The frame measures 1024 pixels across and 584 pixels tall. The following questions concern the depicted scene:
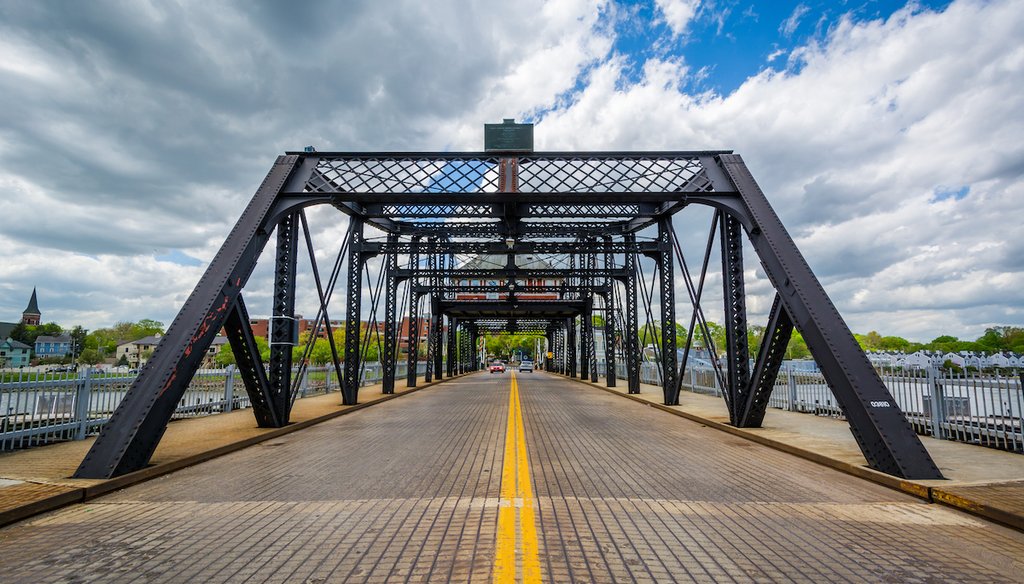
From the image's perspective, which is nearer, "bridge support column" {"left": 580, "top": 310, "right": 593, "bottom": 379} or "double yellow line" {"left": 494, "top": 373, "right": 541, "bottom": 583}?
"double yellow line" {"left": 494, "top": 373, "right": 541, "bottom": 583}

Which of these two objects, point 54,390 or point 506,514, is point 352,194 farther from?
point 506,514

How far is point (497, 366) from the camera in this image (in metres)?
64.1

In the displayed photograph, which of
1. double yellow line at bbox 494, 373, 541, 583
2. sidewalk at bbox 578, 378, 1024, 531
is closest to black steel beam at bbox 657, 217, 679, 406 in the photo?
sidewalk at bbox 578, 378, 1024, 531

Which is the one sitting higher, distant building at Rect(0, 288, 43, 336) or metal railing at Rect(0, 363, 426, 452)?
distant building at Rect(0, 288, 43, 336)

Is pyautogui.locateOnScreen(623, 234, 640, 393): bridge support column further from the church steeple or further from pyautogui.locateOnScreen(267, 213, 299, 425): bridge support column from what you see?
the church steeple

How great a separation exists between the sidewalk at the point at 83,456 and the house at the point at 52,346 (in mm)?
128771

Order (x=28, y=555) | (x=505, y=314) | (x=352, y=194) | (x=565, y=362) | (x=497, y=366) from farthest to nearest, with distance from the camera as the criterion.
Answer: (x=497, y=366)
(x=565, y=362)
(x=505, y=314)
(x=352, y=194)
(x=28, y=555)

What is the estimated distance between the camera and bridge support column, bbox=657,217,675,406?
16594 mm

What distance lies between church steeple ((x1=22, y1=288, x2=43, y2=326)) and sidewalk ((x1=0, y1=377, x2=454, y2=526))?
160 meters

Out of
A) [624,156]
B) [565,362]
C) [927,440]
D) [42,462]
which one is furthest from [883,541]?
[565,362]

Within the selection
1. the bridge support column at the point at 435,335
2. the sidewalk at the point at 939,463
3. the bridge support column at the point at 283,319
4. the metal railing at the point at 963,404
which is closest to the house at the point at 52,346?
the bridge support column at the point at 435,335

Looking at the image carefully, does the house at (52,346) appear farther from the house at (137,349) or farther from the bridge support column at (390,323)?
the bridge support column at (390,323)

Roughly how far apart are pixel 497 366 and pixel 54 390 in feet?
182

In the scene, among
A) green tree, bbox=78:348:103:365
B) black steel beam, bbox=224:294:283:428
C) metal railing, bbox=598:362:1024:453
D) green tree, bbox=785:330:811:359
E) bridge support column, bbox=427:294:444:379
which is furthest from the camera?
green tree, bbox=78:348:103:365
